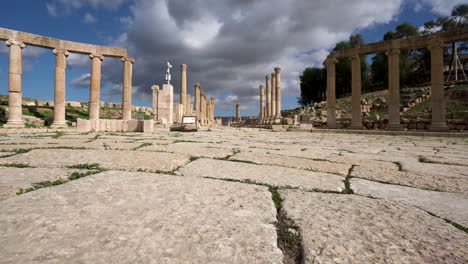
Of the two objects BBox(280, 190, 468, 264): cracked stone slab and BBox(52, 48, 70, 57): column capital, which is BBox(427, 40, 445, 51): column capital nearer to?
BBox(280, 190, 468, 264): cracked stone slab

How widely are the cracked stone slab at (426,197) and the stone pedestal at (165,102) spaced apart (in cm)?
1539

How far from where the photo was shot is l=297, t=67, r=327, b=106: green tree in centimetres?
4669

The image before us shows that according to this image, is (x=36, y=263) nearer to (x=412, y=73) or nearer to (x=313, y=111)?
(x=313, y=111)

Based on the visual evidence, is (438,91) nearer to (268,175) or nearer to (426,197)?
(426,197)

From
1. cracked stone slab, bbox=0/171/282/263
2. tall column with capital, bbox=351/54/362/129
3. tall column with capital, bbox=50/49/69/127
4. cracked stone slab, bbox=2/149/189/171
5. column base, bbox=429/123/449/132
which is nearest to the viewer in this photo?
cracked stone slab, bbox=0/171/282/263

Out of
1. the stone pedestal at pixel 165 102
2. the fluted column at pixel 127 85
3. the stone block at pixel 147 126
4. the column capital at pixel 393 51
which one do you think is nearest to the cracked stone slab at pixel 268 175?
the stone block at pixel 147 126

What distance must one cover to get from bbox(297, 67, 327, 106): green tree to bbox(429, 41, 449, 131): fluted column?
32221 mm

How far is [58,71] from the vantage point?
15109 millimetres

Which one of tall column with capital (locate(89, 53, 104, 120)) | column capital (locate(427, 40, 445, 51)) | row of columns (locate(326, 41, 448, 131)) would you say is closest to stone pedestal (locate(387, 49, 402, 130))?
row of columns (locate(326, 41, 448, 131))

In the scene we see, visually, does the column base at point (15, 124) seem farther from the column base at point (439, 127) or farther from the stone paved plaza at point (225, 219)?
the column base at point (439, 127)

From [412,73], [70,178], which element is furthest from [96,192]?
[412,73]

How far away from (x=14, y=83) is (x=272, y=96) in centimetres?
2446

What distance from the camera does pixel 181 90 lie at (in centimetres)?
2202

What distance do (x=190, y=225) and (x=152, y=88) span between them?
22284 millimetres
